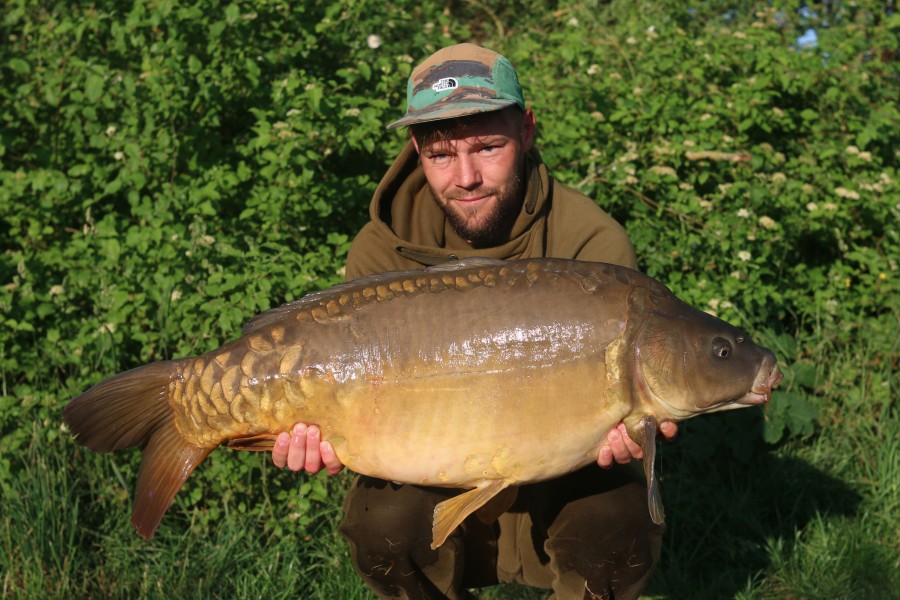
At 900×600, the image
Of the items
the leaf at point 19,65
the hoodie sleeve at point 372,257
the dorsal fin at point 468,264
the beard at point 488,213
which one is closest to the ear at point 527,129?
the beard at point 488,213

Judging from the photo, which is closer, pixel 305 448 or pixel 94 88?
pixel 305 448

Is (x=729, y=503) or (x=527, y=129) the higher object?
(x=527, y=129)

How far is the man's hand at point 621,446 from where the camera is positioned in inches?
79.4

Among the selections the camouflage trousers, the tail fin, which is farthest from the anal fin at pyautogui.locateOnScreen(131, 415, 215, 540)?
the camouflage trousers

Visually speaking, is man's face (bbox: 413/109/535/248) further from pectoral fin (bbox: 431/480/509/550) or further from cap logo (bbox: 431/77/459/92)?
pectoral fin (bbox: 431/480/509/550)

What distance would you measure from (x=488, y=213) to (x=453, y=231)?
0.53ft

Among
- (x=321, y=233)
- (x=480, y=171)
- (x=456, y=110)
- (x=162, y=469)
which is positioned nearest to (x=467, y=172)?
(x=480, y=171)

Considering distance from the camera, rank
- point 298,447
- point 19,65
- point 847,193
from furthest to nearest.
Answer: point 847,193 < point 19,65 < point 298,447

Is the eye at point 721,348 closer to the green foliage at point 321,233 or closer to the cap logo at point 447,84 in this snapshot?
the cap logo at point 447,84

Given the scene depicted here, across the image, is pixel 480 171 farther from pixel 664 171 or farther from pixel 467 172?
pixel 664 171

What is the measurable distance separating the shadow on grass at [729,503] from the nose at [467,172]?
1.09 m

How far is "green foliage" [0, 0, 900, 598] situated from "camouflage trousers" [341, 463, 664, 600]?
574mm

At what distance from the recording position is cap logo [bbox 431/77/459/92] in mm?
2432

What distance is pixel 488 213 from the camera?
2498 mm
